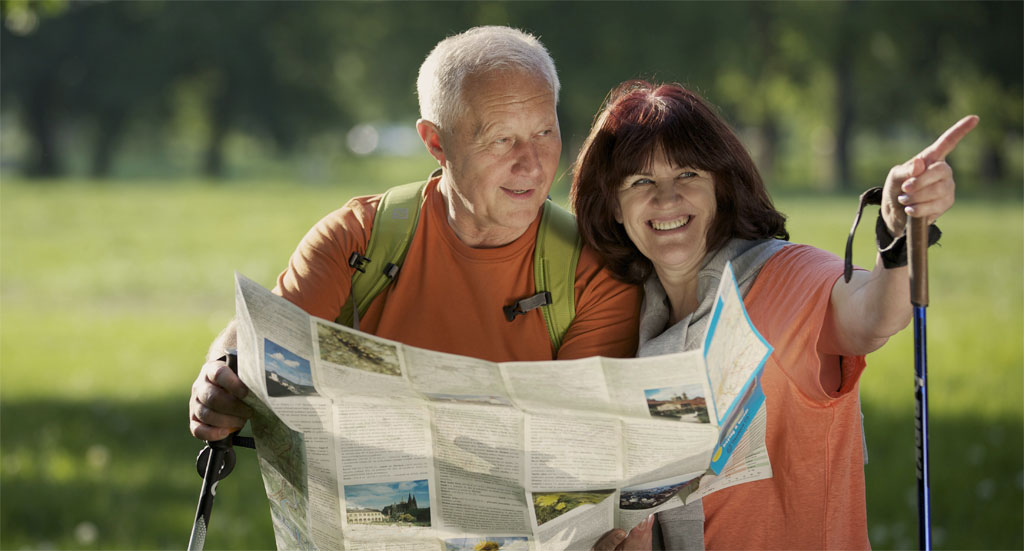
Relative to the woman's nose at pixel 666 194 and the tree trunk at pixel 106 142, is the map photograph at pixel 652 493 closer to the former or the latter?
the woman's nose at pixel 666 194

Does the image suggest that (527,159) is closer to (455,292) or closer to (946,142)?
(455,292)

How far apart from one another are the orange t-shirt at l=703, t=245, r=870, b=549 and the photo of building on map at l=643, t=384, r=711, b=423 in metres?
0.42

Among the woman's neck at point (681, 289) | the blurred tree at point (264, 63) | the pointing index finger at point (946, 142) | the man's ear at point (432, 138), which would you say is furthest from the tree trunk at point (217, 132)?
the pointing index finger at point (946, 142)

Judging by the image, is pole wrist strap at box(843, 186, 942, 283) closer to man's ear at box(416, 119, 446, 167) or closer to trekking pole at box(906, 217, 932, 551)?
trekking pole at box(906, 217, 932, 551)

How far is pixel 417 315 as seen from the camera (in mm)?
2441

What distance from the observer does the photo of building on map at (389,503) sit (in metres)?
1.95

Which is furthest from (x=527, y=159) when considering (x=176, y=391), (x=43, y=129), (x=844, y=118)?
(x=43, y=129)

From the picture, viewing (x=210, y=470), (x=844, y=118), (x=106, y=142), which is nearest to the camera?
(x=210, y=470)

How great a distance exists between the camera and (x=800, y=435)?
213 centimetres

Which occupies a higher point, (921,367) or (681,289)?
(681,289)

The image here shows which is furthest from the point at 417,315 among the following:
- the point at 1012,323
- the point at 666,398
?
the point at 1012,323

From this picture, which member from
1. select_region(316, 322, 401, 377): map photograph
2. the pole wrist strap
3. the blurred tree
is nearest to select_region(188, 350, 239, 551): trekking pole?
select_region(316, 322, 401, 377): map photograph

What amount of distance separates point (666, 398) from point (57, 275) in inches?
582

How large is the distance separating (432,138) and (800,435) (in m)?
1.11
